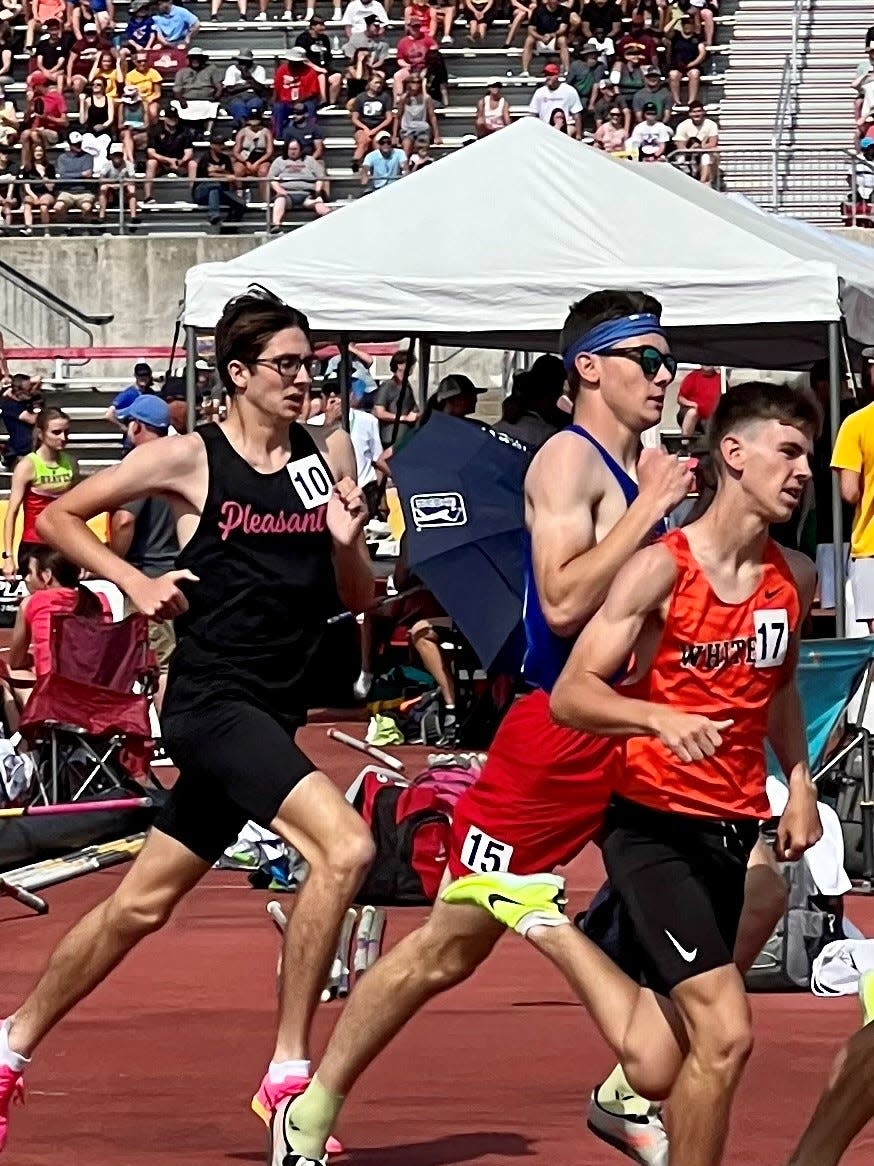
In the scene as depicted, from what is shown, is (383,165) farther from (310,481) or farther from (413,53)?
(310,481)

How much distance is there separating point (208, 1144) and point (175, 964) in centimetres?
281

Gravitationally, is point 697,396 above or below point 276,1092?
below

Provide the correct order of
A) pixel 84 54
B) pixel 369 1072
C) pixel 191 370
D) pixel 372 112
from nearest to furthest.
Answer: pixel 369 1072 < pixel 191 370 < pixel 372 112 < pixel 84 54

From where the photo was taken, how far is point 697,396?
20.3 meters

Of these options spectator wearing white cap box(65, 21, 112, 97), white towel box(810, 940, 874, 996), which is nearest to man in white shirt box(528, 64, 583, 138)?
spectator wearing white cap box(65, 21, 112, 97)

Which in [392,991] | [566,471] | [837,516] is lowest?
[837,516]

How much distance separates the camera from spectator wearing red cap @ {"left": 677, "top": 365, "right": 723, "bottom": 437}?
1961 centimetres

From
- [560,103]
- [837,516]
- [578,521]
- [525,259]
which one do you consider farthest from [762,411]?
[560,103]

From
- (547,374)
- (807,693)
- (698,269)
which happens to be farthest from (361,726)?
(807,693)

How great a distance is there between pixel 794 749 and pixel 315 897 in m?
1.13

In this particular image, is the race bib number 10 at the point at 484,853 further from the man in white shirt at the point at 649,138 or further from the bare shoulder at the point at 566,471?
the man in white shirt at the point at 649,138

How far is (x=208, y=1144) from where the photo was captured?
5.93 m

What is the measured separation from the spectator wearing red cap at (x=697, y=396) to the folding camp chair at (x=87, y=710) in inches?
327

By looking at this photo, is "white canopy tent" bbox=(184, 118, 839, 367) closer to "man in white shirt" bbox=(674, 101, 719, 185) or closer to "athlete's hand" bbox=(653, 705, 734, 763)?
"athlete's hand" bbox=(653, 705, 734, 763)
